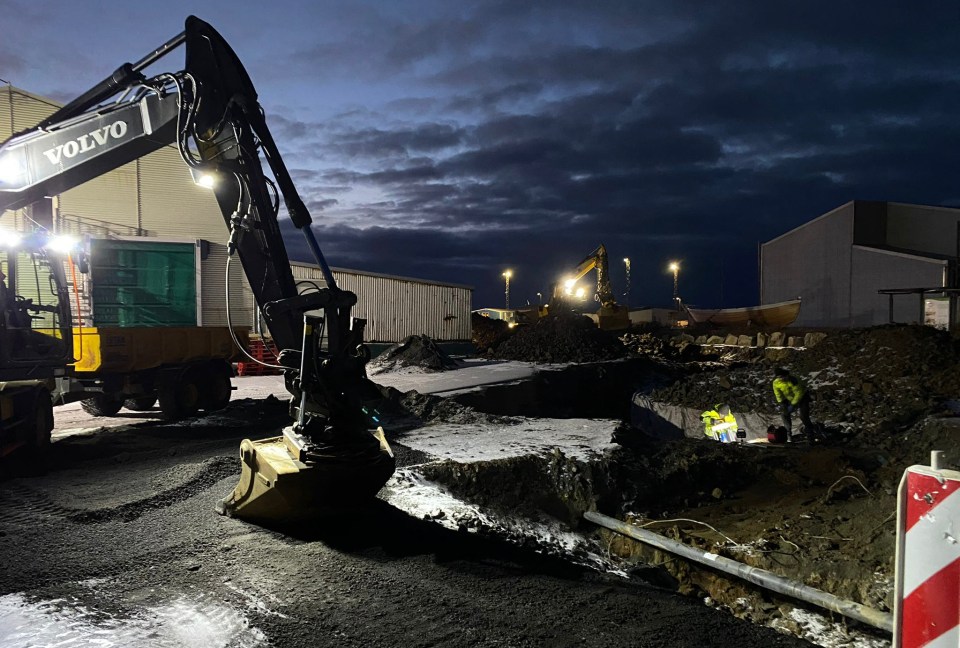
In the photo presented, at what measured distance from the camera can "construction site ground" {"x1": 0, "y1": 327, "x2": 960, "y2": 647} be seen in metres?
3.74

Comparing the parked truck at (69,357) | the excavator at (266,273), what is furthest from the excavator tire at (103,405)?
the excavator at (266,273)

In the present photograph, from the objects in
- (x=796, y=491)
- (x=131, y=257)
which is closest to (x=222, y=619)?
(x=796, y=491)

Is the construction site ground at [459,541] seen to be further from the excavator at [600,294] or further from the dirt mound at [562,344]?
the excavator at [600,294]

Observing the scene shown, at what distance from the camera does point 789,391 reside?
1126 cm

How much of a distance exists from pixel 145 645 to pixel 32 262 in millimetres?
7071

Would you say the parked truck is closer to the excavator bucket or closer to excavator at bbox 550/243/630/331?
the excavator bucket

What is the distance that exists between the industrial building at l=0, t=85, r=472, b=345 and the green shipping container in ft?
7.72

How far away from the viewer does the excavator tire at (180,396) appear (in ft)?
36.2

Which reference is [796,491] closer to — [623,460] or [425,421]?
[623,460]

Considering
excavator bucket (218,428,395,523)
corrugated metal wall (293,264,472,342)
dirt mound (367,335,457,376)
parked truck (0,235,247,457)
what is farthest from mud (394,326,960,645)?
corrugated metal wall (293,264,472,342)

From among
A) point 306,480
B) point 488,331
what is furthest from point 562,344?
point 306,480

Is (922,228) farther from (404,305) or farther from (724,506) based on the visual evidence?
(724,506)

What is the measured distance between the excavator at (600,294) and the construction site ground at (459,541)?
16.3 m

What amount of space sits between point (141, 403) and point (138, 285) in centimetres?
581
